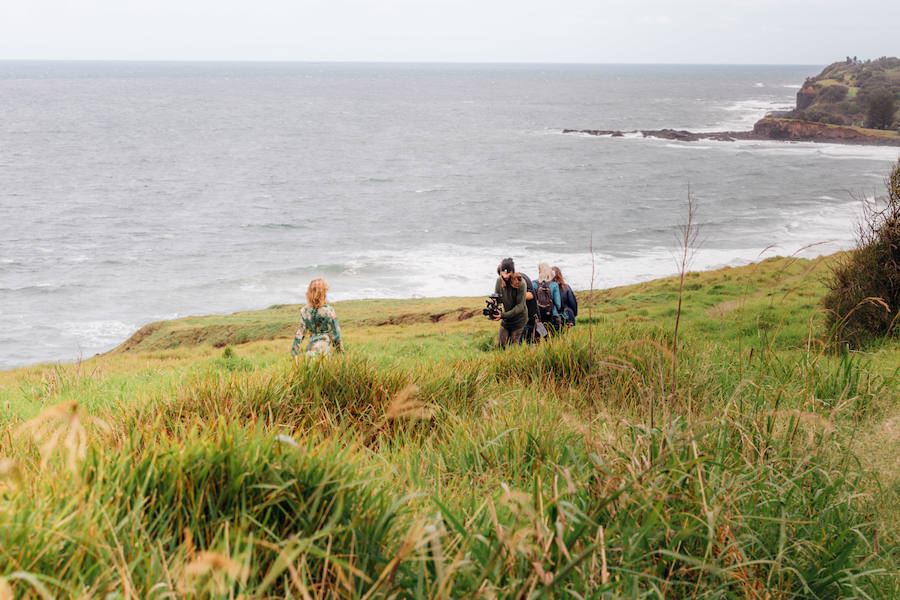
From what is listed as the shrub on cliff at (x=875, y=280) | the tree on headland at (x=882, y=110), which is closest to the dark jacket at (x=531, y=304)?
the shrub on cliff at (x=875, y=280)

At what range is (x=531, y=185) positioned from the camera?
75938 mm

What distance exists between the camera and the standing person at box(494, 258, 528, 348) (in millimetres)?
11008

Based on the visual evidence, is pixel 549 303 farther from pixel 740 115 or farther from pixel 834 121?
pixel 740 115

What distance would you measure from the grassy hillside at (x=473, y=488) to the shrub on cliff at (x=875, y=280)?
3510 millimetres

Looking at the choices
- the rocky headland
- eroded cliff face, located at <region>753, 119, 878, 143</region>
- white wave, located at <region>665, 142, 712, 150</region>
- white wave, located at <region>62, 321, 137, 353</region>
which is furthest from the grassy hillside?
eroded cliff face, located at <region>753, 119, 878, 143</region>

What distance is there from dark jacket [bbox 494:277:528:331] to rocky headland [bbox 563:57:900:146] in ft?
362

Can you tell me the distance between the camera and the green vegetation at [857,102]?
10288 centimetres

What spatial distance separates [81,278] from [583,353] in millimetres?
46044

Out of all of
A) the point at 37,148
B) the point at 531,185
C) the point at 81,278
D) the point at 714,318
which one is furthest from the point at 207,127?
the point at 714,318

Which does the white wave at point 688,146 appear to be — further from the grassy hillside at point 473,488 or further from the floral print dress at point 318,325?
the floral print dress at point 318,325

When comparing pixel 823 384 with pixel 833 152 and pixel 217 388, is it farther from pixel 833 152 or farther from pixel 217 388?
pixel 833 152

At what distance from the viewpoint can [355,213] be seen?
63875 millimetres

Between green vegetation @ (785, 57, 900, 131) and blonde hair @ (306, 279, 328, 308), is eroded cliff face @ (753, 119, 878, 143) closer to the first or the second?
green vegetation @ (785, 57, 900, 131)

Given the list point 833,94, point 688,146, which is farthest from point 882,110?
point 688,146
